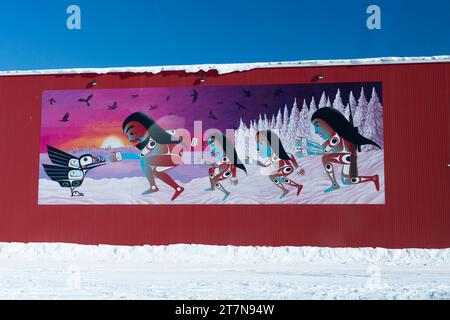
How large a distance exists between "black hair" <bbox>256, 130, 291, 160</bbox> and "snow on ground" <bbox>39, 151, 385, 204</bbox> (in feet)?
1.80

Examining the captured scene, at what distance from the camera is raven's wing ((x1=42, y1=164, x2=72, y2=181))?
48.8 ft

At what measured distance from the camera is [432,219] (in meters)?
13.5

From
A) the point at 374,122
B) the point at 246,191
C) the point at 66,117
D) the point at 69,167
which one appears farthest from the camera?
the point at 66,117

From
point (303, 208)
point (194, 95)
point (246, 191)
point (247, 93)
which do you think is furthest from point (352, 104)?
point (194, 95)

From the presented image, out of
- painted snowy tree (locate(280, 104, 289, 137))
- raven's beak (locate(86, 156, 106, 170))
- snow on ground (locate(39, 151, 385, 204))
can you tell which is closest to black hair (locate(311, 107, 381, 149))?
snow on ground (locate(39, 151, 385, 204))

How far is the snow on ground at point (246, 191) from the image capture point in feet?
45.4

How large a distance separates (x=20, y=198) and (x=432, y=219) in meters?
10.7

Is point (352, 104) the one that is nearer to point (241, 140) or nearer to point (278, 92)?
point (278, 92)

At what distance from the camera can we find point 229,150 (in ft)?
47.0

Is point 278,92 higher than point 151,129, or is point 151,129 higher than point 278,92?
point 278,92

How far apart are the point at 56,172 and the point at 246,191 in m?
5.17

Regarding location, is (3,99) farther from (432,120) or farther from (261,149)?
(432,120)
